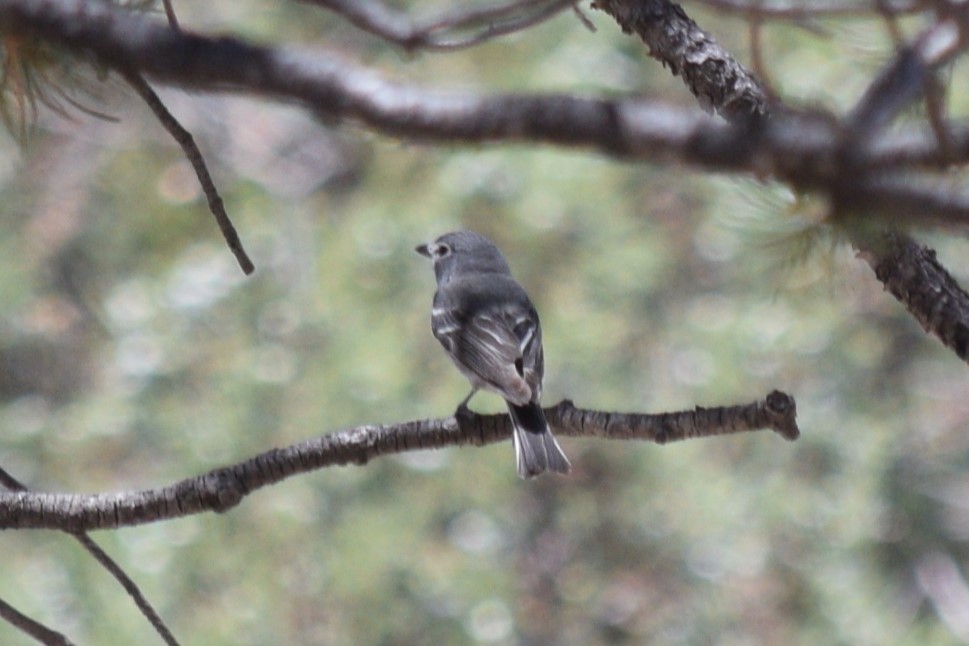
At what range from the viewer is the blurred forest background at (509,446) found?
6.21 meters

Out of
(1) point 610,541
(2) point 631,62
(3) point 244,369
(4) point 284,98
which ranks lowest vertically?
(1) point 610,541

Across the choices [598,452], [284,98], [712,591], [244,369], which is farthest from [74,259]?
[284,98]

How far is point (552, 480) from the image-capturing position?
7168 mm

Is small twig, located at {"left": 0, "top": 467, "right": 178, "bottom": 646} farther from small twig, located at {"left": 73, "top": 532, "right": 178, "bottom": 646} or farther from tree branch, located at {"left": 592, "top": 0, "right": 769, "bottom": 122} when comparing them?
tree branch, located at {"left": 592, "top": 0, "right": 769, "bottom": 122}


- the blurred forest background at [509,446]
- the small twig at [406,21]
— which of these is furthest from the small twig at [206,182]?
the blurred forest background at [509,446]

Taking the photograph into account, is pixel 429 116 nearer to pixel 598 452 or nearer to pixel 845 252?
pixel 845 252

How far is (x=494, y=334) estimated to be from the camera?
401 centimetres

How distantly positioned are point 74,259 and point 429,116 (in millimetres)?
8514

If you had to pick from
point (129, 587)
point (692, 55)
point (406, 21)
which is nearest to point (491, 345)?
point (692, 55)

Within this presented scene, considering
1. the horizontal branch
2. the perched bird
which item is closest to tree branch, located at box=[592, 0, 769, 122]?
the horizontal branch

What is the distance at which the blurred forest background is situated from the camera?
245 inches

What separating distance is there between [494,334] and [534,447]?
85 centimetres

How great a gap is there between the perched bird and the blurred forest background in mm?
1062

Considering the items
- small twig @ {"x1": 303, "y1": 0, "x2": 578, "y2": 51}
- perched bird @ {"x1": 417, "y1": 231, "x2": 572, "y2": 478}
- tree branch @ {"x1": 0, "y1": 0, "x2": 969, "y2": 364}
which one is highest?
tree branch @ {"x1": 0, "y1": 0, "x2": 969, "y2": 364}
